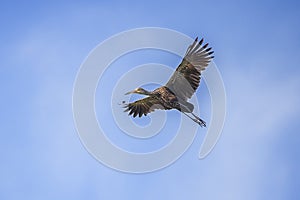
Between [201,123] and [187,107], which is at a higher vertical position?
[187,107]

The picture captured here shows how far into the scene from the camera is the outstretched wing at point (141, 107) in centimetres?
2517

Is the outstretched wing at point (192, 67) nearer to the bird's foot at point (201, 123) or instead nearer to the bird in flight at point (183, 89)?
the bird in flight at point (183, 89)

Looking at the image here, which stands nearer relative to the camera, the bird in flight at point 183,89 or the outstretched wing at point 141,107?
the bird in flight at point 183,89

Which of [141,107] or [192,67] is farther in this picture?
[141,107]

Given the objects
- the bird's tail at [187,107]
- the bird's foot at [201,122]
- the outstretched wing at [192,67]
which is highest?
the outstretched wing at [192,67]

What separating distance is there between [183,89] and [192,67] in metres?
1.15

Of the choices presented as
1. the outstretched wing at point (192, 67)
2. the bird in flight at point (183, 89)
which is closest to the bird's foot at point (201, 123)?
the bird in flight at point (183, 89)

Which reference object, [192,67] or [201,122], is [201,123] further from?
[192,67]

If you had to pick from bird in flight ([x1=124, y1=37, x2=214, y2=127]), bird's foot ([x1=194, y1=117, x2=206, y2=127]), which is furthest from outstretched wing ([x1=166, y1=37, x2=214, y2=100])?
bird's foot ([x1=194, y1=117, x2=206, y2=127])

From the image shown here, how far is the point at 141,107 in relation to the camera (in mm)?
25500

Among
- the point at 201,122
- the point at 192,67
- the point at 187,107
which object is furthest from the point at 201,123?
the point at 192,67

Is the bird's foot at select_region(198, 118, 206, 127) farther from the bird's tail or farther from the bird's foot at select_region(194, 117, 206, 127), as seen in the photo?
the bird's tail

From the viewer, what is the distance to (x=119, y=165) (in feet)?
72.9

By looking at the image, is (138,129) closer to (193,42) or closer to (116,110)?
(116,110)
